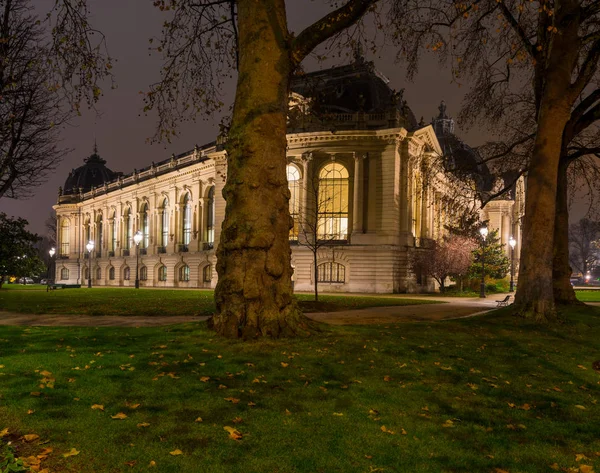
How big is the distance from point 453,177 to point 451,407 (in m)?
19.3

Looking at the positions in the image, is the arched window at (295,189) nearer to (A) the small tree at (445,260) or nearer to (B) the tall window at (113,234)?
(A) the small tree at (445,260)

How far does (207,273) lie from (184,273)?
544cm

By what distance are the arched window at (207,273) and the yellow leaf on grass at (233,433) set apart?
58611mm

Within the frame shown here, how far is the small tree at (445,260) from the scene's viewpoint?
48781 mm

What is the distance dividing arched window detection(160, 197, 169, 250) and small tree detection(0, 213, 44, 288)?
3456cm

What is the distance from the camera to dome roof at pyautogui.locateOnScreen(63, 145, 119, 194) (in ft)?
333

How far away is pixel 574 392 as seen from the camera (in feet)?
28.2

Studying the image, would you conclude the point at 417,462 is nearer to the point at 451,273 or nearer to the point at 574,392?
the point at 574,392

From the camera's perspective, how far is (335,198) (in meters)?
A: 52.3

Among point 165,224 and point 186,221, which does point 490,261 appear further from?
point 165,224

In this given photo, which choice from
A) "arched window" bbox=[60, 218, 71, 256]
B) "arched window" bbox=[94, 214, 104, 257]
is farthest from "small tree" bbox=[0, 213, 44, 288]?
"arched window" bbox=[60, 218, 71, 256]

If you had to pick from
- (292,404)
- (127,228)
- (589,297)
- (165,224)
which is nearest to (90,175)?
(127,228)

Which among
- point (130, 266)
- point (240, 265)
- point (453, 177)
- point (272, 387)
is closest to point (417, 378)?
point (272, 387)

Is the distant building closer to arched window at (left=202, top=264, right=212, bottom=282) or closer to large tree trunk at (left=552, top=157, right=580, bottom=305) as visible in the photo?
arched window at (left=202, top=264, right=212, bottom=282)
